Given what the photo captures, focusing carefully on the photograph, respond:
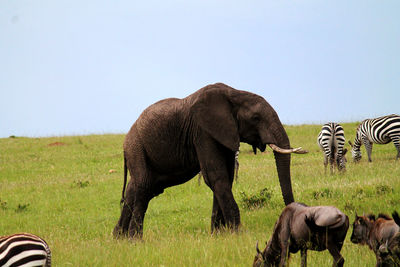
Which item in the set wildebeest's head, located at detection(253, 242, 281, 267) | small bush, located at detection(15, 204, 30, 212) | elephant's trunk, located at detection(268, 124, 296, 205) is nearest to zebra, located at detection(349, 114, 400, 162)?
elephant's trunk, located at detection(268, 124, 296, 205)

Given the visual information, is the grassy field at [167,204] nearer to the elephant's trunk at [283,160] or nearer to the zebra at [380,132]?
the elephant's trunk at [283,160]

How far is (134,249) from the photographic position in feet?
25.9

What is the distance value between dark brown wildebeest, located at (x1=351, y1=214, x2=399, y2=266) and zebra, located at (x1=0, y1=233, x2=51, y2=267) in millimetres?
3775

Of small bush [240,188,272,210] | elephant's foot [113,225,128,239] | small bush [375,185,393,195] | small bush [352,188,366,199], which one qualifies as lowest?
elephant's foot [113,225,128,239]

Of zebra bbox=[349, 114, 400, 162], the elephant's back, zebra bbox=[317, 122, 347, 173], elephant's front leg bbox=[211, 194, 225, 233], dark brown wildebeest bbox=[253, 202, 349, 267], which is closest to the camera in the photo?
dark brown wildebeest bbox=[253, 202, 349, 267]

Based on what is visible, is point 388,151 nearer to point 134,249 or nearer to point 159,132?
point 159,132

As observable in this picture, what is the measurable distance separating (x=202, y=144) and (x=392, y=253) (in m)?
4.76

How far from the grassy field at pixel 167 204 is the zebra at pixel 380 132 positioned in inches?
54.4

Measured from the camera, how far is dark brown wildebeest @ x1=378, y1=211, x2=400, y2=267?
5.04 metres

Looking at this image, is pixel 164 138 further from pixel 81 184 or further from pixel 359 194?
pixel 81 184

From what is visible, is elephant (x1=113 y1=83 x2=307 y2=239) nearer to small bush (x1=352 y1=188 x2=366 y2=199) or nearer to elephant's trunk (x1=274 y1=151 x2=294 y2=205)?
elephant's trunk (x1=274 y1=151 x2=294 y2=205)

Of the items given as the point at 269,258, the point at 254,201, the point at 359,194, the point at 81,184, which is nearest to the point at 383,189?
the point at 359,194

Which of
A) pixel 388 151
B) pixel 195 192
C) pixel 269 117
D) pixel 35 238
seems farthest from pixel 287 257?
pixel 388 151

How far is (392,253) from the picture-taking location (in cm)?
510
